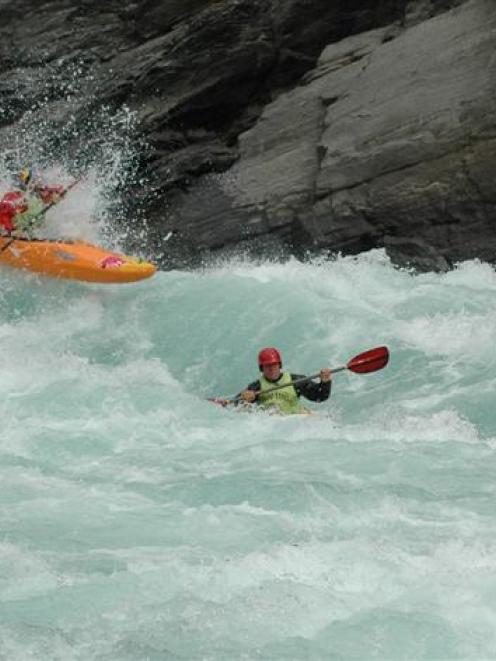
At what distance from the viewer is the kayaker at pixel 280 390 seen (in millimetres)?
8844

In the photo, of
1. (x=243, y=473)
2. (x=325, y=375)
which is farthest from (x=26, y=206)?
(x=243, y=473)

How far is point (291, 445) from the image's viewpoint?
7.91 metres

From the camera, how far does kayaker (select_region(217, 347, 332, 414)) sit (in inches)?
348

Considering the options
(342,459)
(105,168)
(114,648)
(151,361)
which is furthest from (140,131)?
(114,648)

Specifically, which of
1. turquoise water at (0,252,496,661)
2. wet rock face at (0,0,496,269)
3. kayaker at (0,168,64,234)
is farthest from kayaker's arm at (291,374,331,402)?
kayaker at (0,168,64,234)

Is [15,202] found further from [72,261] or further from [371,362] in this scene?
[371,362]

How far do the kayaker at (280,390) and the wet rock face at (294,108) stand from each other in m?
4.23

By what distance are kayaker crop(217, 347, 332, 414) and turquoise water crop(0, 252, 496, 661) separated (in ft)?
0.54

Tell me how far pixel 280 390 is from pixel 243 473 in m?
1.69

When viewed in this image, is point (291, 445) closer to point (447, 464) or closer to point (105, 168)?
point (447, 464)

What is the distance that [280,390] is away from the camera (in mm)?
8938

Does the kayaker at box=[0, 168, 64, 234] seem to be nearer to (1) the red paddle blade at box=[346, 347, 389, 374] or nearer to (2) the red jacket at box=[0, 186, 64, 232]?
(2) the red jacket at box=[0, 186, 64, 232]

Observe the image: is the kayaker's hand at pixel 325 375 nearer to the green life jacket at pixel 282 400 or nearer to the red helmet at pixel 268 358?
the green life jacket at pixel 282 400

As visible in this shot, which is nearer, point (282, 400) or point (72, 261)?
point (282, 400)
